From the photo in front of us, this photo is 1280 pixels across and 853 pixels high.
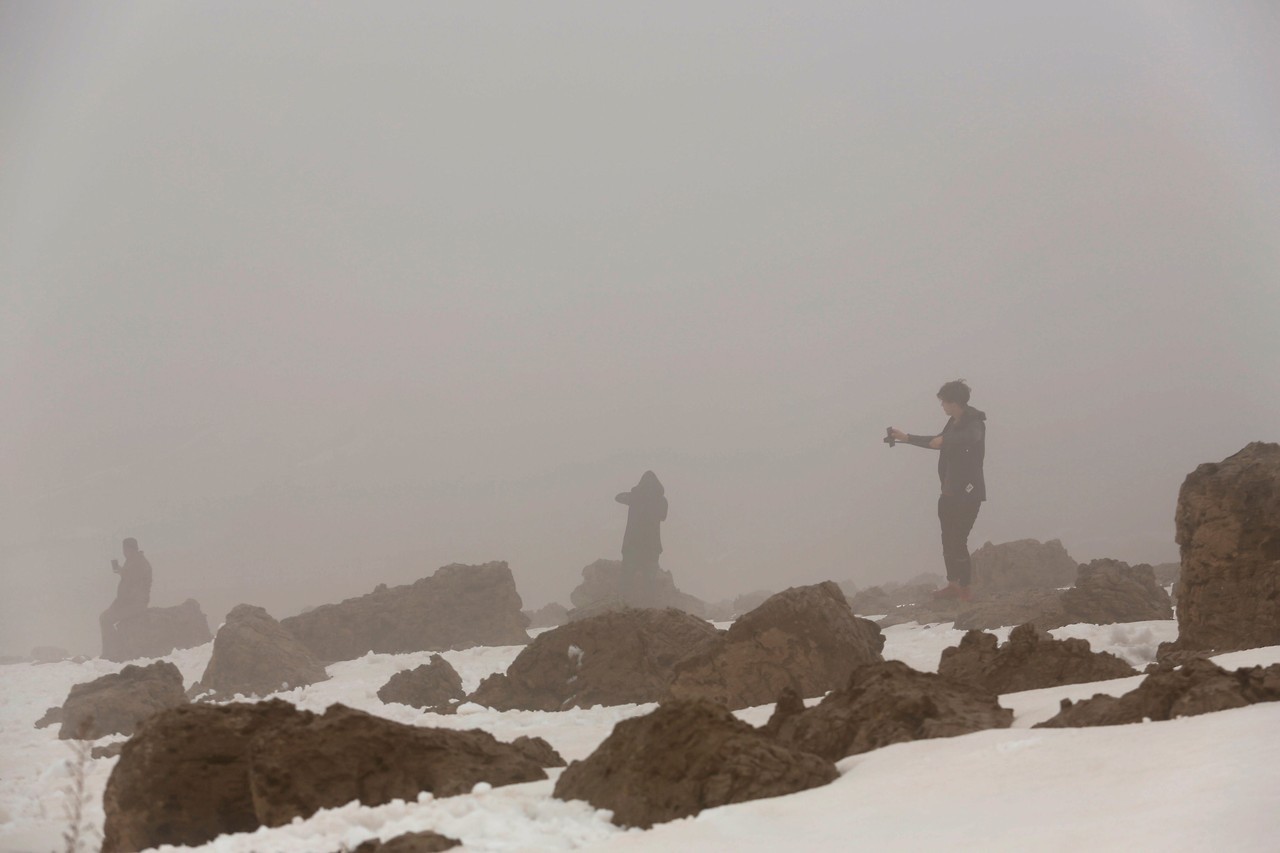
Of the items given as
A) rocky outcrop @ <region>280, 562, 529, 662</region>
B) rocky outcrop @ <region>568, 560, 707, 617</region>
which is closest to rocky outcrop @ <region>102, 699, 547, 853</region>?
rocky outcrop @ <region>280, 562, 529, 662</region>

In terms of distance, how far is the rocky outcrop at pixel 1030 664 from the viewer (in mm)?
7656

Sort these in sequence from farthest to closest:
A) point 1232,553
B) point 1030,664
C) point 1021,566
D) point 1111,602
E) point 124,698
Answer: point 1021,566
point 124,698
point 1111,602
point 1232,553
point 1030,664

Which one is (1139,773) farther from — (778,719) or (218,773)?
(218,773)

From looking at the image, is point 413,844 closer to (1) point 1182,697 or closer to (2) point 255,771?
(2) point 255,771

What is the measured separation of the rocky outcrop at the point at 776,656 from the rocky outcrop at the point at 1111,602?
4.74 metres

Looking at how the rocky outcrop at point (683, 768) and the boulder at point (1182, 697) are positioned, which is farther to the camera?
the boulder at point (1182, 697)

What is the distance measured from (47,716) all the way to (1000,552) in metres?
19.4

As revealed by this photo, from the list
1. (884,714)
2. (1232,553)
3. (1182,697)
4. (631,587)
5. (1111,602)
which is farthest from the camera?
(631,587)

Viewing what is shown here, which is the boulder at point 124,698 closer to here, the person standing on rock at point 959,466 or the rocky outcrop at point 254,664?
the rocky outcrop at point 254,664

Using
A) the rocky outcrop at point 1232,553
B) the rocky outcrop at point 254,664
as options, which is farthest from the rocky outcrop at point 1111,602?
the rocky outcrop at point 254,664

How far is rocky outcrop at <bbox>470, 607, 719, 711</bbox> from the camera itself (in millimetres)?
11555

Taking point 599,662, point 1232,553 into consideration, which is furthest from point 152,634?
point 1232,553

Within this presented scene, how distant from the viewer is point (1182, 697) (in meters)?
4.84

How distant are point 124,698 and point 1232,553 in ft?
43.9
